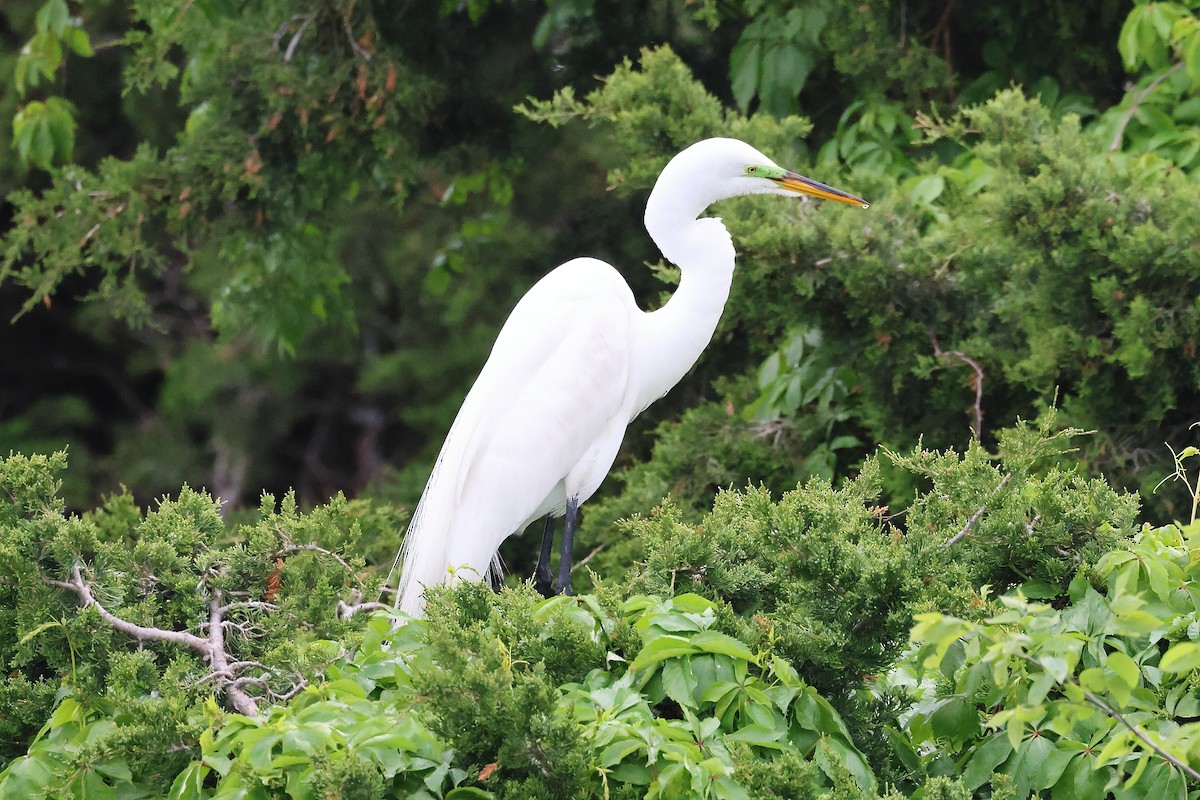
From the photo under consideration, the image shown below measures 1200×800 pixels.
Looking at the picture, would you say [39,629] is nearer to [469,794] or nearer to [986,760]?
[469,794]

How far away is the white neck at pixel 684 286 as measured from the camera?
334cm

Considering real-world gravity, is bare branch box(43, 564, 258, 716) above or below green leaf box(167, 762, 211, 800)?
below

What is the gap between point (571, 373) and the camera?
340 centimetres

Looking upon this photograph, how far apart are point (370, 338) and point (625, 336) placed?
20.2ft

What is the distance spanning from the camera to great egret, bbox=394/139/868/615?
10.9ft

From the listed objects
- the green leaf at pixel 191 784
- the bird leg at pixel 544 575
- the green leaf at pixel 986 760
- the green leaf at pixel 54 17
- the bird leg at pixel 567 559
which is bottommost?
the bird leg at pixel 544 575

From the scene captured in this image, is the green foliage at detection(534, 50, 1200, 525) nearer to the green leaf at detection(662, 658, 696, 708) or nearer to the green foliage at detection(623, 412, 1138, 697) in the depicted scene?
the green foliage at detection(623, 412, 1138, 697)

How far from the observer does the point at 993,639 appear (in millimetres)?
1655

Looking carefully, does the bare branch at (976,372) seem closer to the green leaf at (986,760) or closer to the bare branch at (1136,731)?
the green leaf at (986,760)

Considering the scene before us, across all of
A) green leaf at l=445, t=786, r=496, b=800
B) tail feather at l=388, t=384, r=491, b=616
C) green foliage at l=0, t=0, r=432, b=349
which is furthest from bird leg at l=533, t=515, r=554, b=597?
green foliage at l=0, t=0, r=432, b=349

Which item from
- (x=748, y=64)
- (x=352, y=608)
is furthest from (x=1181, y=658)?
(x=748, y=64)

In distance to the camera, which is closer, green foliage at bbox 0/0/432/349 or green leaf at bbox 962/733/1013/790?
green leaf at bbox 962/733/1013/790

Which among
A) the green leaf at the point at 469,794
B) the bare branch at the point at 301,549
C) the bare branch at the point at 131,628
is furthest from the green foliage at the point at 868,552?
the bare branch at the point at 131,628

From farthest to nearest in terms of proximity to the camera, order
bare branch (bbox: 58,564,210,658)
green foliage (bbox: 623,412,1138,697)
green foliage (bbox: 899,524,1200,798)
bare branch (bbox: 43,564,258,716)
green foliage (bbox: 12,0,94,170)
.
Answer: green foliage (bbox: 12,0,94,170) → bare branch (bbox: 58,564,210,658) → bare branch (bbox: 43,564,258,716) → green foliage (bbox: 623,412,1138,697) → green foliage (bbox: 899,524,1200,798)
